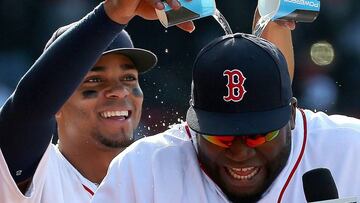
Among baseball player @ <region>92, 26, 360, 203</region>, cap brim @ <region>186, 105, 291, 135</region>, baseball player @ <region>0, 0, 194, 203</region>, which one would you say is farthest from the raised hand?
cap brim @ <region>186, 105, 291, 135</region>

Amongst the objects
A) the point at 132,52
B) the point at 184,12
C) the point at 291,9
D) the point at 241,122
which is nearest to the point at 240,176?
the point at 241,122

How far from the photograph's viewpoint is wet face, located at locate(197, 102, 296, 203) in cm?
180

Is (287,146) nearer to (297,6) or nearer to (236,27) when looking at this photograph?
(297,6)

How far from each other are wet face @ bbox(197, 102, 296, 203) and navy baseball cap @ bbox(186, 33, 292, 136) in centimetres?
5

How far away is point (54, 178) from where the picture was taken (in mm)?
2383

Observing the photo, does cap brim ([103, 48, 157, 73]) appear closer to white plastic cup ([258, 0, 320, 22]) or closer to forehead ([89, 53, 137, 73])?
forehead ([89, 53, 137, 73])

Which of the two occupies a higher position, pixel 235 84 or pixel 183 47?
pixel 235 84

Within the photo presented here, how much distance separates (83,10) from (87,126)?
11.4 ft

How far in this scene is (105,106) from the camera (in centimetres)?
293

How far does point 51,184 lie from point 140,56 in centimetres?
75

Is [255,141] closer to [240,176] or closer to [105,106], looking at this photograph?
[240,176]

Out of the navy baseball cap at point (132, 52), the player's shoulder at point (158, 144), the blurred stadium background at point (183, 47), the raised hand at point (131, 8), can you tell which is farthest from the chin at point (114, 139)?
the blurred stadium background at point (183, 47)

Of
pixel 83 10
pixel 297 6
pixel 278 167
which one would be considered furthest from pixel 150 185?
pixel 83 10

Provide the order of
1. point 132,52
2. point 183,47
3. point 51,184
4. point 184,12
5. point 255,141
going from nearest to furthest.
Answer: point 255,141, point 184,12, point 51,184, point 132,52, point 183,47
